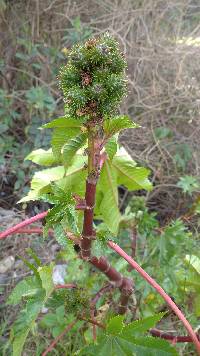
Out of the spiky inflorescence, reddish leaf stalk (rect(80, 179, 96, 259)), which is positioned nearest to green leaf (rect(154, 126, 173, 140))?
reddish leaf stalk (rect(80, 179, 96, 259))

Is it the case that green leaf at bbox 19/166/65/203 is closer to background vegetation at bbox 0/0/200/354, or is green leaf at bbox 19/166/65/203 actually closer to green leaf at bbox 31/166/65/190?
green leaf at bbox 31/166/65/190

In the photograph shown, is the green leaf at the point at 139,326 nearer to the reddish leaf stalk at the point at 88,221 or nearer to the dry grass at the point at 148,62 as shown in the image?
the reddish leaf stalk at the point at 88,221

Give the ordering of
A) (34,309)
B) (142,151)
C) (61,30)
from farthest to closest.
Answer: (61,30) < (142,151) < (34,309)

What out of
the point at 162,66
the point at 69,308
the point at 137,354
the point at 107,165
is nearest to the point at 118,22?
the point at 162,66

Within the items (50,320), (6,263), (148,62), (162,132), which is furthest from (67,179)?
(148,62)

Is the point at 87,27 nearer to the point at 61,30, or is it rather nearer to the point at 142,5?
the point at 61,30

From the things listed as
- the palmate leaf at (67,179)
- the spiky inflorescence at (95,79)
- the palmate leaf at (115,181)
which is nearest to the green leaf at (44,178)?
the palmate leaf at (67,179)

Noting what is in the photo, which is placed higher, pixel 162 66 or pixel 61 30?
pixel 61 30
